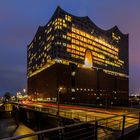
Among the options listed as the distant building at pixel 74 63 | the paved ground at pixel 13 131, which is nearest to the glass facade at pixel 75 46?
the distant building at pixel 74 63

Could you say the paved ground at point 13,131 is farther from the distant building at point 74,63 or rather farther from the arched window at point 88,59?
the arched window at point 88,59

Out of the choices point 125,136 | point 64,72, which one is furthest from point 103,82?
point 125,136

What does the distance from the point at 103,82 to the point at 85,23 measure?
34.2 meters

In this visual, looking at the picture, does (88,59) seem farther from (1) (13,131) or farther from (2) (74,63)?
(1) (13,131)

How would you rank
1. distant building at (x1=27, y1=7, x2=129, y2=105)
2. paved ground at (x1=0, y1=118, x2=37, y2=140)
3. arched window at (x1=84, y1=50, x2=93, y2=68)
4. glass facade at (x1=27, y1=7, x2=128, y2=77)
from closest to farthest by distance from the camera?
paved ground at (x1=0, y1=118, x2=37, y2=140) < distant building at (x1=27, y1=7, x2=129, y2=105) < glass facade at (x1=27, y1=7, x2=128, y2=77) < arched window at (x1=84, y1=50, x2=93, y2=68)

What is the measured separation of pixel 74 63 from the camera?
95.1m

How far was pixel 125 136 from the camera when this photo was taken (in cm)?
745

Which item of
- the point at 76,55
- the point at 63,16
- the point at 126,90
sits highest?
the point at 63,16

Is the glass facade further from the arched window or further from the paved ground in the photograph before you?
the paved ground

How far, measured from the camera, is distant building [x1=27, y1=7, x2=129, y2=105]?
87.3 m

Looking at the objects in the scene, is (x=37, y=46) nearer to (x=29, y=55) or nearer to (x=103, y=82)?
(x=29, y=55)

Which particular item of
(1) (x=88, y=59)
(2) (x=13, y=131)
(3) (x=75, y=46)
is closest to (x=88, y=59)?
(1) (x=88, y=59)

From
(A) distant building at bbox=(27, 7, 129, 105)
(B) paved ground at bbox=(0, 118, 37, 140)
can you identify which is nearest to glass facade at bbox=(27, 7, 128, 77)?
(A) distant building at bbox=(27, 7, 129, 105)

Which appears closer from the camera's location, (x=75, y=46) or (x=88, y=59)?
(x=75, y=46)
